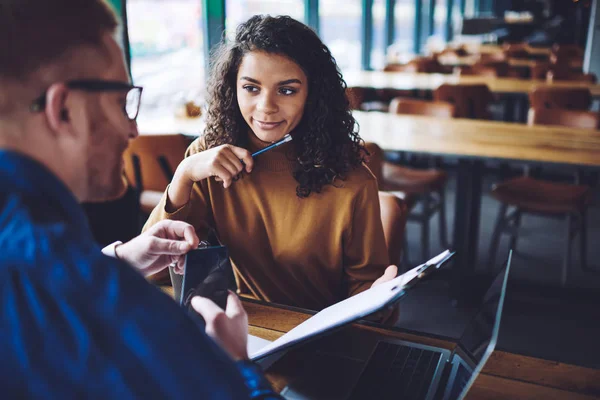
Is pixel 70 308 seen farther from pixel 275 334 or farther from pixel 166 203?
pixel 166 203

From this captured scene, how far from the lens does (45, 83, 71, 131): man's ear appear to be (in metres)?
0.59

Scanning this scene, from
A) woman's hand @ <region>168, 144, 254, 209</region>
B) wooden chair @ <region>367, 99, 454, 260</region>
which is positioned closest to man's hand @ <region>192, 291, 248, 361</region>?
woman's hand @ <region>168, 144, 254, 209</region>

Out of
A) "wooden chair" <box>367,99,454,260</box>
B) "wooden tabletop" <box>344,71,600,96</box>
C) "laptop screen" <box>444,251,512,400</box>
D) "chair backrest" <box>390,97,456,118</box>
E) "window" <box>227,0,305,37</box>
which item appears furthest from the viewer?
"wooden tabletop" <box>344,71,600,96</box>

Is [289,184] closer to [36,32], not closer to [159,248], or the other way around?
[159,248]

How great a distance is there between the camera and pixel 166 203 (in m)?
1.42

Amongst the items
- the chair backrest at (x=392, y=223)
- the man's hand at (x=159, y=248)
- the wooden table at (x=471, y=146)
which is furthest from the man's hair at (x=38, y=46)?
the wooden table at (x=471, y=146)

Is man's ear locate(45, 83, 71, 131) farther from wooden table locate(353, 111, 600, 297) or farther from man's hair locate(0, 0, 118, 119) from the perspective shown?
wooden table locate(353, 111, 600, 297)

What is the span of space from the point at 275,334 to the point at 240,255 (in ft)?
1.42

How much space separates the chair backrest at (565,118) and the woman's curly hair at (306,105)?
2.40 m

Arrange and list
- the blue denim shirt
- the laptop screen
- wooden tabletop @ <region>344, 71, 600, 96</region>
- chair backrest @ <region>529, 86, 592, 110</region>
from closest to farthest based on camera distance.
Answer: the blue denim shirt → the laptop screen → chair backrest @ <region>529, 86, 592, 110</region> → wooden tabletop @ <region>344, 71, 600, 96</region>

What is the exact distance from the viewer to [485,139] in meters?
2.94

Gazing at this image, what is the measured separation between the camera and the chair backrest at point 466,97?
14.4 feet

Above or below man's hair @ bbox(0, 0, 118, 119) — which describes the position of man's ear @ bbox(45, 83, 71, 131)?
below

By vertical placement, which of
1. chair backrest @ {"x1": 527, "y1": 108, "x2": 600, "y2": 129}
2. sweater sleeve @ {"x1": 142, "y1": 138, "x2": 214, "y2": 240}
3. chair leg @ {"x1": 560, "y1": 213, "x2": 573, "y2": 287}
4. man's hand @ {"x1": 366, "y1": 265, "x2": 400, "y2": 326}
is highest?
chair backrest @ {"x1": 527, "y1": 108, "x2": 600, "y2": 129}
